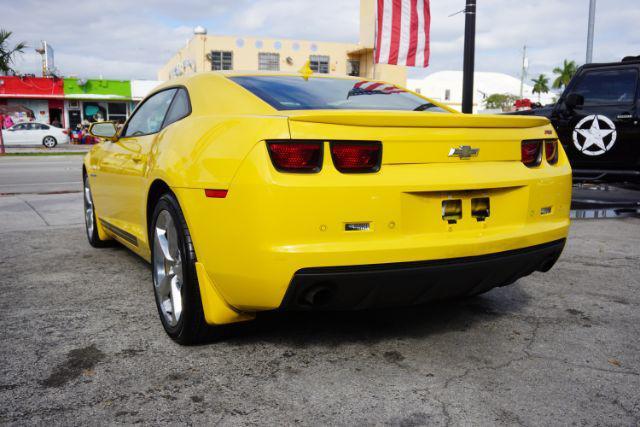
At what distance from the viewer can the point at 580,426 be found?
2.27 m

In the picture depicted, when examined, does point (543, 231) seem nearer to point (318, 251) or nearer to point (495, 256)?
point (495, 256)

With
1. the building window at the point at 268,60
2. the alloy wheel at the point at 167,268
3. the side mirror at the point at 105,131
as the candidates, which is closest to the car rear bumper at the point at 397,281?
the alloy wheel at the point at 167,268

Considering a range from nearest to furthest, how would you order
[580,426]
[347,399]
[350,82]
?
[580,426] → [347,399] → [350,82]

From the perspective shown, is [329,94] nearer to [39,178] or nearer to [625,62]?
[625,62]

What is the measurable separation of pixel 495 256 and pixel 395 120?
82 cm

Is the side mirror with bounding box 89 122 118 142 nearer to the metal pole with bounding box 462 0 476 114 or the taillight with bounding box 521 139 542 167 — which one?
the taillight with bounding box 521 139 542 167

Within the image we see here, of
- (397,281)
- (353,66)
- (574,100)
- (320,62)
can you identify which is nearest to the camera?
(397,281)

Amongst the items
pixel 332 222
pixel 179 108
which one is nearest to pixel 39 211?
pixel 179 108

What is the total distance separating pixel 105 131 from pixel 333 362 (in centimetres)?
289

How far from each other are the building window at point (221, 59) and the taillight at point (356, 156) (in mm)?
44472

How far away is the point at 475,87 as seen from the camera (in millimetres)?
93500

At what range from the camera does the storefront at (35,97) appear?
133ft

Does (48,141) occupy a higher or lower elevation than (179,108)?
lower

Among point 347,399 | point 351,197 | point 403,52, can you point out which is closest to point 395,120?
point 351,197
